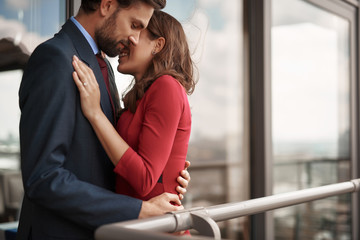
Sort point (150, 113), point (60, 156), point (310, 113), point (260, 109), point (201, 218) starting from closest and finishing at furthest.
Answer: point (201, 218)
point (60, 156)
point (150, 113)
point (260, 109)
point (310, 113)

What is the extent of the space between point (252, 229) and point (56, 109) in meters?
2.07

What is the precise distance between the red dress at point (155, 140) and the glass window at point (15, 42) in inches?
27.3

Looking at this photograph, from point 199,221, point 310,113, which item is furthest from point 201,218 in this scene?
point 310,113

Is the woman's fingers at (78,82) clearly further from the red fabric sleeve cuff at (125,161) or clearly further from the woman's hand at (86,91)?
the red fabric sleeve cuff at (125,161)

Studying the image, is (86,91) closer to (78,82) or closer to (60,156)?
(78,82)

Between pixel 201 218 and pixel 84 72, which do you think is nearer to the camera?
pixel 201 218

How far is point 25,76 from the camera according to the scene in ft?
3.67

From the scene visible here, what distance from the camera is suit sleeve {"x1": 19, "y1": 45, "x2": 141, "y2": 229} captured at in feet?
3.43

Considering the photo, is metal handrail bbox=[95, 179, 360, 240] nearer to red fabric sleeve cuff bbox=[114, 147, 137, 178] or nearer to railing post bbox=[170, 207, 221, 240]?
railing post bbox=[170, 207, 221, 240]

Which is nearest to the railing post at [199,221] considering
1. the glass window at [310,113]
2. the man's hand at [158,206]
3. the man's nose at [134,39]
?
the man's hand at [158,206]

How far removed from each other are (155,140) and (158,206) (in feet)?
0.55

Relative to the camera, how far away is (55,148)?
1052 mm

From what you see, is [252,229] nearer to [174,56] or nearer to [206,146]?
[206,146]

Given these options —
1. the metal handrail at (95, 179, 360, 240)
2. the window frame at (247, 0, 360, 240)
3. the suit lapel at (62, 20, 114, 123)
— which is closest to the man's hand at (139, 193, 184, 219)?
the metal handrail at (95, 179, 360, 240)
